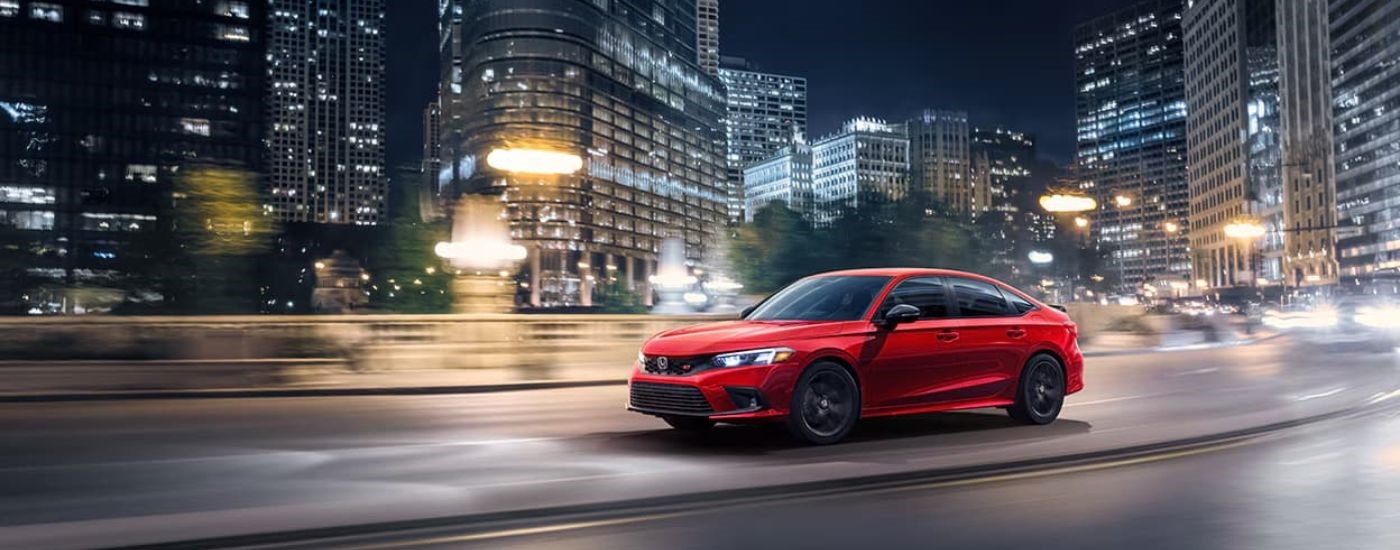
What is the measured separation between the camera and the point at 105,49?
4279 inches

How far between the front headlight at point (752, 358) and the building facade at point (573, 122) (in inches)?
5121

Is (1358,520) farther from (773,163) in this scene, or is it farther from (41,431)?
(773,163)

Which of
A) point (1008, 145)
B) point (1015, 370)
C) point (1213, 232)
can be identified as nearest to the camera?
point (1015, 370)

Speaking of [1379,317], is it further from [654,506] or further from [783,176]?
[783,176]

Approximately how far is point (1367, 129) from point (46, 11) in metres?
145

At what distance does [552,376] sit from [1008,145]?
135 m

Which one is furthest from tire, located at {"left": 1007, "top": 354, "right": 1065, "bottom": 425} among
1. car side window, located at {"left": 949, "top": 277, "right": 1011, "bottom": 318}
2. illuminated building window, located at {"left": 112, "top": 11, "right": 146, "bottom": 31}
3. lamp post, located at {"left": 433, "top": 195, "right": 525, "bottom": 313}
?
illuminated building window, located at {"left": 112, "top": 11, "right": 146, "bottom": 31}

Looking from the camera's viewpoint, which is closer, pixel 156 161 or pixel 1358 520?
pixel 1358 520

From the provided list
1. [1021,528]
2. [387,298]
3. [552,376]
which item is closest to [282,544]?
[1021,528]

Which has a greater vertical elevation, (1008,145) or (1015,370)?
(1008,145)

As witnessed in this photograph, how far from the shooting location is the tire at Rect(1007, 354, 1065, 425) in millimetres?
10961

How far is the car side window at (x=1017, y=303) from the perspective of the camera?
1109cm

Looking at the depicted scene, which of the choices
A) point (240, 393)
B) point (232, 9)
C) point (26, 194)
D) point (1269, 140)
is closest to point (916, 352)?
point (240, 393)

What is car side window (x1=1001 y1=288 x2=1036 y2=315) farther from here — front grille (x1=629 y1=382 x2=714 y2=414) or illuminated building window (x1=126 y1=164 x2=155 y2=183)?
illuminated building window (x1=126 y1=164 x2=155 y2=183)
